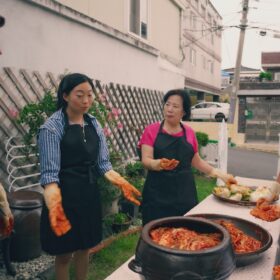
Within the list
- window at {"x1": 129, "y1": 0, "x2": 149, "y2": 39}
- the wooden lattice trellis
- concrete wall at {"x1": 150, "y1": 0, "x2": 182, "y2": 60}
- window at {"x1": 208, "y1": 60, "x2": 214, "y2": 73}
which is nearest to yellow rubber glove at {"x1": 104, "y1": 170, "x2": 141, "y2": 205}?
the wooden lattice trellis

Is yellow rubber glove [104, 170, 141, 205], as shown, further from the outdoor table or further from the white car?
the white car

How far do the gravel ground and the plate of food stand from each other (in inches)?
76.9

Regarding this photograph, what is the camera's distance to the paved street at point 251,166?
1044cm

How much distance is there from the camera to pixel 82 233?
2.63 metres

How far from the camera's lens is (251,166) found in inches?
469

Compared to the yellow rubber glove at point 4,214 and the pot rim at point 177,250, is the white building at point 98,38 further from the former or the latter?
the pot rim at point 177,250

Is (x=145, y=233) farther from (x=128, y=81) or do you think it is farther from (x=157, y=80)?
(x=157, y=80)

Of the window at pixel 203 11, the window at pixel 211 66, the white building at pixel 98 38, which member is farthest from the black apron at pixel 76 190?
the window at pixel 211 66

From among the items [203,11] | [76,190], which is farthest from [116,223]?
[203,11]

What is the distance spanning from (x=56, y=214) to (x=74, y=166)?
70 centimetres

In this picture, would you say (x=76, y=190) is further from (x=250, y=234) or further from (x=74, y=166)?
(x=250, y=234)

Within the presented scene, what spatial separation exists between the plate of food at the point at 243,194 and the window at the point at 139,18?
7.53 metres

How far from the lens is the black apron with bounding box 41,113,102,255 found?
8.27 ft

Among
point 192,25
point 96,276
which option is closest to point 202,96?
point 192,25
